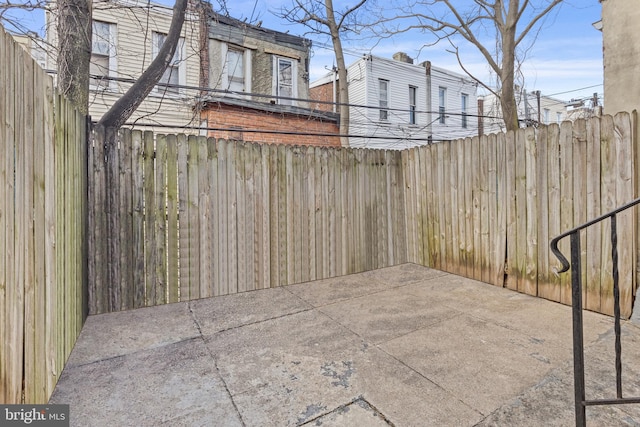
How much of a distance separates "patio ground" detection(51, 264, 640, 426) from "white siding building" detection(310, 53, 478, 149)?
1162 centimetres

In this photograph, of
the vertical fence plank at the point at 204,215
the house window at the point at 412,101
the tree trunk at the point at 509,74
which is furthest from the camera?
the house window at the point at 412,101

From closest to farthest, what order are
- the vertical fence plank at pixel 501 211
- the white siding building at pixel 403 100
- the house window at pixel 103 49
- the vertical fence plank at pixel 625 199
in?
the vertical fence plank at pixel 625 199 → the vertical fence plank at pixel 501 211 → the house window at pixel 103 49 → the white siding building at pixel 403 100

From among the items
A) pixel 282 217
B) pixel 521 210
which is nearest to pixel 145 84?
pixel 282 217

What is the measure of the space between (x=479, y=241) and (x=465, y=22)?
749 cm

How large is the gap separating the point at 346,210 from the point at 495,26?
306 inches

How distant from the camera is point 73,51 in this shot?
3.98m

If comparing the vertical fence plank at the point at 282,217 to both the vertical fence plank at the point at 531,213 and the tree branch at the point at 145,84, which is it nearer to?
the tree branch at the point at 145,84

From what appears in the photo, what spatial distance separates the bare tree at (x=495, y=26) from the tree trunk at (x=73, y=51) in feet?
25.7

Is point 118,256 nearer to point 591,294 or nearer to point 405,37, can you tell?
point 591,294

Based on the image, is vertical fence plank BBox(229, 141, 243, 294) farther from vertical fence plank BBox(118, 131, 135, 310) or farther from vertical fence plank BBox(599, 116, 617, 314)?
vertical fence plank BBox(599, 116, 617, 314)

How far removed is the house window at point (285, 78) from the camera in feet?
45.1

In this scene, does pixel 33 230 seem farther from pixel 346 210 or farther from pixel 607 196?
pixel 607 196

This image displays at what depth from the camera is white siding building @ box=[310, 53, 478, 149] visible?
15.5 metres

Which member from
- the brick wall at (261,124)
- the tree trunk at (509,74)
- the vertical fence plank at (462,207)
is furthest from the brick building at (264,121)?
the vertical fence plank at (462,207)
